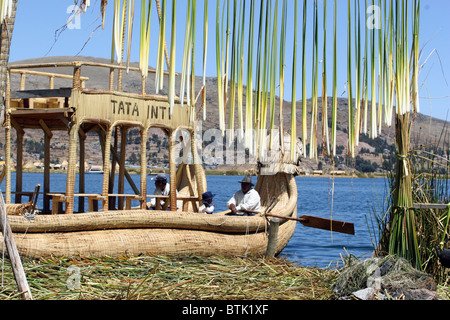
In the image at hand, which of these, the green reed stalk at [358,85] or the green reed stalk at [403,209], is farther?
the green reed stalk at [403,209]

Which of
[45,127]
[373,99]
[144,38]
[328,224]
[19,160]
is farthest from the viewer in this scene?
[19,160]

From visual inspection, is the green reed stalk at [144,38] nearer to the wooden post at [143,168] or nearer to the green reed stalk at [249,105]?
the green reed stalk at [249,105]

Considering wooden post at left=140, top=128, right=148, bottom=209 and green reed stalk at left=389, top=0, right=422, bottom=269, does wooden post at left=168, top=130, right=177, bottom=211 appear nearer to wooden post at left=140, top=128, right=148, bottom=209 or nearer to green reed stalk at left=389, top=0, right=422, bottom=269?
wooden post at left=140, top=128, right=148, bottom=209

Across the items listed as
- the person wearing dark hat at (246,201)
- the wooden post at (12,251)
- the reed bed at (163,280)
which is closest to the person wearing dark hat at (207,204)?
A: the person wearing dark hat at (246,201)

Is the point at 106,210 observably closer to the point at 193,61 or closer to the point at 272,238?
the point at 272,238

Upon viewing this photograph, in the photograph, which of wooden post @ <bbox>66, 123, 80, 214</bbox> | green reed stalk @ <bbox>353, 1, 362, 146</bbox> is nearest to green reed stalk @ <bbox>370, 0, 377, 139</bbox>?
green reed stalk @ <bbox>353, 1, 362, 146</bbox>

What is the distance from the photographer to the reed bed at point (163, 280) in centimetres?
634

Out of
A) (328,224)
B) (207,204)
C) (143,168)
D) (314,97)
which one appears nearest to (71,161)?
(143,168)

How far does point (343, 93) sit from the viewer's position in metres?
3.34

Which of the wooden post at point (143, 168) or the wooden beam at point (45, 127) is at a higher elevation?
the wooden beam at point (45, 127)

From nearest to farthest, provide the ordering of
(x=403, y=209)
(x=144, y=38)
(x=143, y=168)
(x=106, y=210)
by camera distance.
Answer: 1. (x=144, y=38)
2. (x=403, y=209)
3. (x=106, y=210)
4. (x=143, y=168)

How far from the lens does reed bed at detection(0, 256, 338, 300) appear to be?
250 inches

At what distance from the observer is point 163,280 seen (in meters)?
7.12

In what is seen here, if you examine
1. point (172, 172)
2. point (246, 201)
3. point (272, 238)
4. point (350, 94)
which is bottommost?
point (272, 238)
